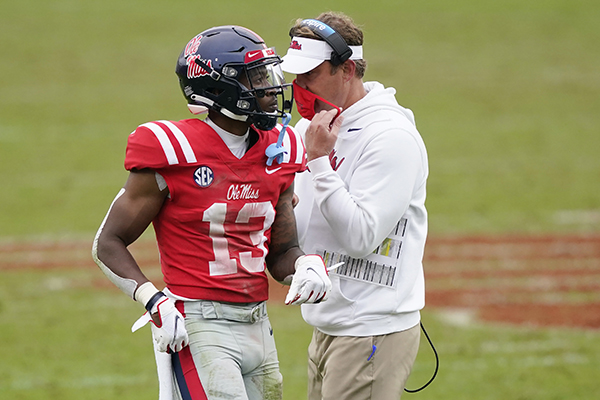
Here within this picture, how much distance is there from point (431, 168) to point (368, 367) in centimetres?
1055

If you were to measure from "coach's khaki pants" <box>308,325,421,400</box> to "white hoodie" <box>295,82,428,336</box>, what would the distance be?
4 cm

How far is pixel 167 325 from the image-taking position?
9.10 feet

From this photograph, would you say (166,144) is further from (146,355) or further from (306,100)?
(146,355)

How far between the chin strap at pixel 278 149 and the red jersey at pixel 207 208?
0.12 ft

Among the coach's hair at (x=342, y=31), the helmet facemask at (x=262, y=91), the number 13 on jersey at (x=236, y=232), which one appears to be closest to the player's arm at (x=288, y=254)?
the number 13 on jersey at (x=236, y=232)

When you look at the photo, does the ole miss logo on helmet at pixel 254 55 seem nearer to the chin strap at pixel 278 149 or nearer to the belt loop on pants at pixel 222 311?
the chin strap at pixel 278 149

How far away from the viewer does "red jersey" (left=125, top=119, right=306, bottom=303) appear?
2859 millimetres

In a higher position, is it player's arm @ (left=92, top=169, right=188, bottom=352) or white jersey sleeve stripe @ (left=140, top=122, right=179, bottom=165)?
white jersey sleeve stripe @ (left=140, top=122, right=179, bottom=165)

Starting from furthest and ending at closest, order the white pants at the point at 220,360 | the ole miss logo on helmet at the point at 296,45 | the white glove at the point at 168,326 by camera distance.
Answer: the ole miss logo on helmet at the point at 296,45 → the white pants at the point at 220,360 → the white glove at the point at 168,326

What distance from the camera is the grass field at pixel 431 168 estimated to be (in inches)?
264

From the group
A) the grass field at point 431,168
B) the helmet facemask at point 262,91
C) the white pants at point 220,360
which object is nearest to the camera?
the white pants at point 220,360

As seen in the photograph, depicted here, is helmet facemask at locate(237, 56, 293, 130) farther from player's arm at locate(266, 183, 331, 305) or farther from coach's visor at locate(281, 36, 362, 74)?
player's arm at locate(266, 183, 331, 305)

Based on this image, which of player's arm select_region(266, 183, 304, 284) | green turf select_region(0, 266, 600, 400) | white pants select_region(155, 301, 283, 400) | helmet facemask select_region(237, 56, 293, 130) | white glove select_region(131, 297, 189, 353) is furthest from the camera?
green turf select_region(0, 266, 600, 400)

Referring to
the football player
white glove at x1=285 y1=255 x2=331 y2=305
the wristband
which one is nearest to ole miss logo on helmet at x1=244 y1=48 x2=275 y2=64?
the football player
